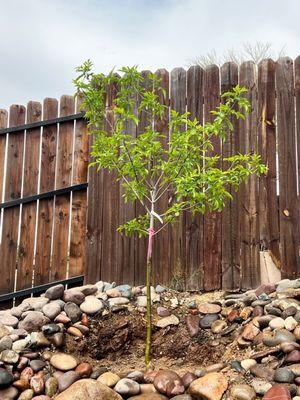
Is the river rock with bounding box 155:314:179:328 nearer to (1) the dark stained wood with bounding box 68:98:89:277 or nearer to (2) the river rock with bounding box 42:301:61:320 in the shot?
(2) the river rock with bounding box 42:301:61:320

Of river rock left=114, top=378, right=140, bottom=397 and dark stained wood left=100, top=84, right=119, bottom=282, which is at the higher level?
dark stained wood left=100, top=84, right=119, bottom=282

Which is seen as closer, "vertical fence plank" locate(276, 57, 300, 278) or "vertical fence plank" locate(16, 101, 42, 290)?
"vertical fence plank" locate(276, 57, 300, 278)

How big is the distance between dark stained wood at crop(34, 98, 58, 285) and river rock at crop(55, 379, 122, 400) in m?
2.10

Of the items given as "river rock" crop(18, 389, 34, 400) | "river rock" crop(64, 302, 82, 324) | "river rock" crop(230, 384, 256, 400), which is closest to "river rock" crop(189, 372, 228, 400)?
"river rock" crop(230, 384, 256, 400)

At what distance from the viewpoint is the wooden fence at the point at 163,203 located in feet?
14.7

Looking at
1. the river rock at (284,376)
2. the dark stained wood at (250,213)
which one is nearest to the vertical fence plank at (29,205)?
the dark stained wood at (250,213)

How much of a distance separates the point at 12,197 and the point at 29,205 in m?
0.22

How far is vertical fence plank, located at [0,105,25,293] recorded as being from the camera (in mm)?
5199

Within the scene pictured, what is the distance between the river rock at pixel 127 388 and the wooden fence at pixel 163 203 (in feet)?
4.81

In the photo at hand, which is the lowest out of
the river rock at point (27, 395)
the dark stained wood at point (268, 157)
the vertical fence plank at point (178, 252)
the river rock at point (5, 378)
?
the river rock at point (27, 395)

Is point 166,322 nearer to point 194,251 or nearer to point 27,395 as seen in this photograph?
point 194,251

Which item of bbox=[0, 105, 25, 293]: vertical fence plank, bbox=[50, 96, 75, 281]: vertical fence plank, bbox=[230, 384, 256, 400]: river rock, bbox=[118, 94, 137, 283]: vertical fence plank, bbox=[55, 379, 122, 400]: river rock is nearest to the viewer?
bbox=[230, 384, 256, 400]: river rock

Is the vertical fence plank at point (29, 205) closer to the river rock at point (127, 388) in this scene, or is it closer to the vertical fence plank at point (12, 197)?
the vertical fence plank at point (12, 197)

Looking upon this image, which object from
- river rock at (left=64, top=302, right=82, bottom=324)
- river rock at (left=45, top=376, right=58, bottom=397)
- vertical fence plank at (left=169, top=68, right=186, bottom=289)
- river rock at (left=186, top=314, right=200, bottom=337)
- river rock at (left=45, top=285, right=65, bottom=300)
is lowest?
river rock at (left=45, top=376, right=58, bottom=397)
